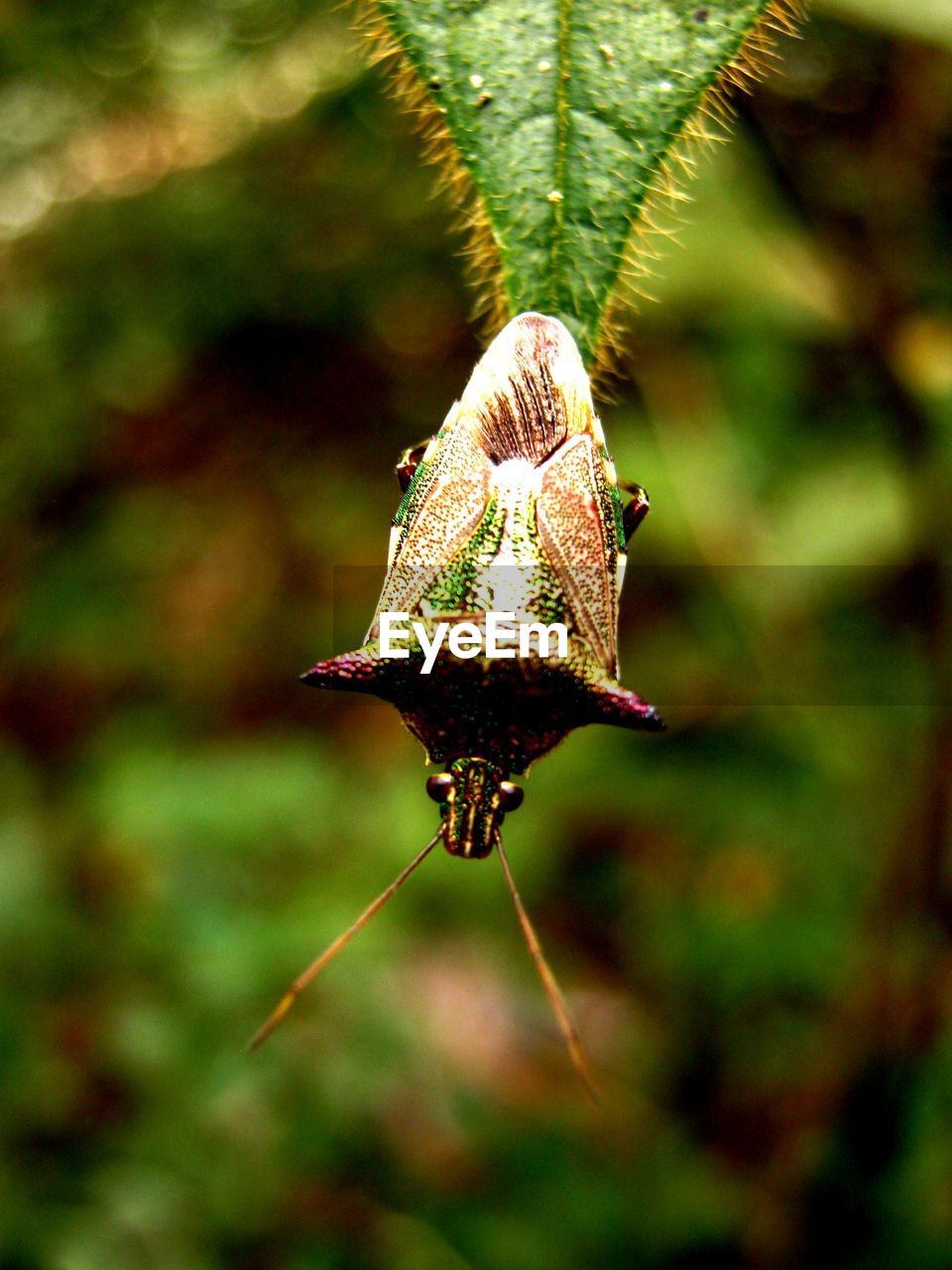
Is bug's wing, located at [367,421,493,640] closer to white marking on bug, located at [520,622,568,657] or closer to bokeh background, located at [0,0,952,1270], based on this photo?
white marking on bug, located at [520,622,568,657]

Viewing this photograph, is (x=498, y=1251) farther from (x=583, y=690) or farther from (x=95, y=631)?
(x=95, y=631)

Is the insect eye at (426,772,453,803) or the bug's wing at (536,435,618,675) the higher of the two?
the bug's wing at (536,435,618,675)

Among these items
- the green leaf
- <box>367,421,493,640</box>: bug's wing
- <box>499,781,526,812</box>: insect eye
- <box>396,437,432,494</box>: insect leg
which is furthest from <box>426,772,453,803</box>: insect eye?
the green leaf

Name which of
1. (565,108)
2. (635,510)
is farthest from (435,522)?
(565,108)

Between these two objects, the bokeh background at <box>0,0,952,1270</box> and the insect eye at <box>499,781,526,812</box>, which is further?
the bokeh background at <box>0,0,952,1270</box>

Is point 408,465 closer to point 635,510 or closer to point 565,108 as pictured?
point 635,510

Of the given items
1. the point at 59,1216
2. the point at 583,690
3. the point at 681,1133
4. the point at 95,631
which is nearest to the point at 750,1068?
the point at 681,1133

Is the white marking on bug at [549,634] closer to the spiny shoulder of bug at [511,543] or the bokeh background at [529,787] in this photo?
Answer: the spiny shoulder of bug at [511,543]
